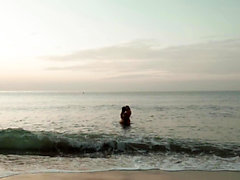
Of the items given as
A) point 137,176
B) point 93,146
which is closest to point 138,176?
point 137,176

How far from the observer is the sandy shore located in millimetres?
8383

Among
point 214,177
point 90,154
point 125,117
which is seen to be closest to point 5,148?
point 90,154

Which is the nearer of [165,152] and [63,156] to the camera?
[63,156]

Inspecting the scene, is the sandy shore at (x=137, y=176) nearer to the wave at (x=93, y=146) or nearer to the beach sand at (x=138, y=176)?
the beach sand at (x=138, y=176)

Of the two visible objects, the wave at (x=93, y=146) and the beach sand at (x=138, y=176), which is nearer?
the beach sand at (x=138, y=176)

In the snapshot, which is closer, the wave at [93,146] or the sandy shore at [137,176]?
the sandy shore at [137,176]

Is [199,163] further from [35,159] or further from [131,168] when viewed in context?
[35,159]

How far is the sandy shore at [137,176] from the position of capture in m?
8.38

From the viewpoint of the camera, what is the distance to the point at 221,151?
1316 centimetres

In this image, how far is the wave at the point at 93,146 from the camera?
13.2 metres

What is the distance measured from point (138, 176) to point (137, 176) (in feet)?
Result: 0.09

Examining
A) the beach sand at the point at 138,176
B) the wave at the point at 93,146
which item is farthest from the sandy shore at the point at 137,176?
the wave at the point at 93,146

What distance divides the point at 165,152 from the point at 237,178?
4.93m

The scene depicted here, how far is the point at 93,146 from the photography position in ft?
46.1
